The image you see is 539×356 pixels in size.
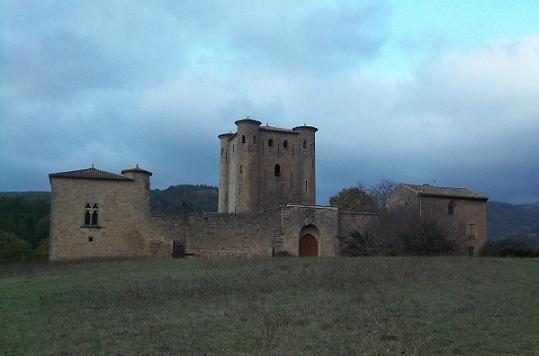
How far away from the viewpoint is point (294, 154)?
171 ft

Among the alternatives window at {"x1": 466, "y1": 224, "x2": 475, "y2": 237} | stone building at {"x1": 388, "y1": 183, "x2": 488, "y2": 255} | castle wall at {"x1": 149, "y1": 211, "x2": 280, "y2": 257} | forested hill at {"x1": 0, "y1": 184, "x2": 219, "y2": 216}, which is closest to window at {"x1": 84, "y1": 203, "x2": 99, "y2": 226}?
castle wall at {"x1": 149, "y1": 211, "x2": 280, "y2": 257}

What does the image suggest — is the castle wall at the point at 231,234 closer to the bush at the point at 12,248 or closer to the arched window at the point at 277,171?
the arched window at the point at 277,171

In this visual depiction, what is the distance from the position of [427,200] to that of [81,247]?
21840 mm

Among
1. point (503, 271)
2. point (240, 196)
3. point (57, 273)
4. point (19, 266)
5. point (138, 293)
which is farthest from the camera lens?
point (240, 196)

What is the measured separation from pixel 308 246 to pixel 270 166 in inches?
593

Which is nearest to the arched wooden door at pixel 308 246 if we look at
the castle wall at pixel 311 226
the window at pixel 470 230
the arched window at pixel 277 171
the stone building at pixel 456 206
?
the castle wall at pixel 311 226

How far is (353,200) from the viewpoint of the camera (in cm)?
5641

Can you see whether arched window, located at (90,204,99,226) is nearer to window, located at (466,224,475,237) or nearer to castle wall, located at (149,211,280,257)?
castle wall, located at (149,211,280,257)

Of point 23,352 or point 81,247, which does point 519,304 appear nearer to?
point 23,352

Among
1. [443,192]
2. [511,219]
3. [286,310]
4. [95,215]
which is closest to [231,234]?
[95,215]

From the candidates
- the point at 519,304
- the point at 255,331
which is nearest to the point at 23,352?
the point at 255,331

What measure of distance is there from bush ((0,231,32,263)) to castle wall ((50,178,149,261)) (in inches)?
1048

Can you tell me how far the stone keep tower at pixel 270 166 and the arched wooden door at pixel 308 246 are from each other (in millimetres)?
13247

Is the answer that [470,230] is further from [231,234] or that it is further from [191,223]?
[191,223]
